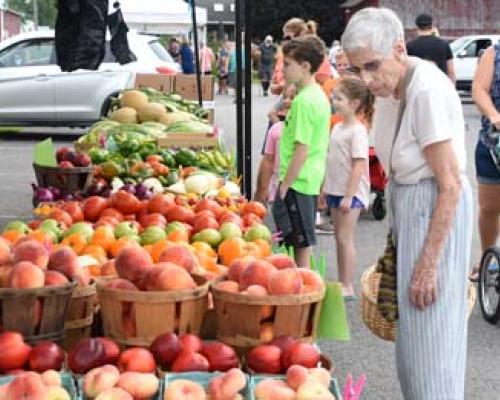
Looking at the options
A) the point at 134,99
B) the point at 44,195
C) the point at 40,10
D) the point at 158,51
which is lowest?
the point at 44,195

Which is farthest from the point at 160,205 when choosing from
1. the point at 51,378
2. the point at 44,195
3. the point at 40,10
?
the point at 40,10

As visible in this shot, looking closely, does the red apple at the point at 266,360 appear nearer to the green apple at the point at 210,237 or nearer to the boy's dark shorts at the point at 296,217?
the green apple at the point at 210,237

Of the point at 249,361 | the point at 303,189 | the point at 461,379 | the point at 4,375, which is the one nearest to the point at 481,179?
the point at 303,189

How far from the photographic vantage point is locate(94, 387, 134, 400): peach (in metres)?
2.74

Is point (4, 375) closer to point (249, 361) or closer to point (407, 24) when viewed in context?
point (249, 361)

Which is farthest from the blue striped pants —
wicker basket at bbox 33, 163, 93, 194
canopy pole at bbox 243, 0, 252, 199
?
canopy pole at bbox 243, 0, 252, 199

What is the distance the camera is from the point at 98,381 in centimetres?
283

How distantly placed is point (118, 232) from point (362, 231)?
16.6 feet

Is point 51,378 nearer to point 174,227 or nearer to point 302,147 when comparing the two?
point 174,227

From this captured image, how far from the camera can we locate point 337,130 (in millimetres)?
7016

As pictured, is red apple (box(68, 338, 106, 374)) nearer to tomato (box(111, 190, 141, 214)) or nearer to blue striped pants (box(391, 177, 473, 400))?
blue striped pants (box(391, 177, 473, 400))

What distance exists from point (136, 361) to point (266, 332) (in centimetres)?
46

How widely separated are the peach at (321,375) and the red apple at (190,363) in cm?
32

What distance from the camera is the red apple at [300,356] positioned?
302 cm
